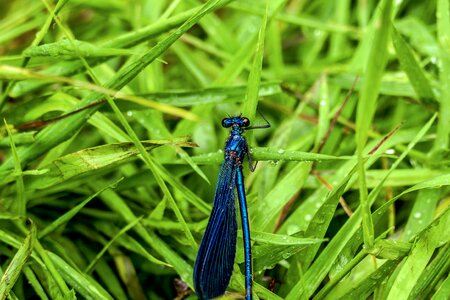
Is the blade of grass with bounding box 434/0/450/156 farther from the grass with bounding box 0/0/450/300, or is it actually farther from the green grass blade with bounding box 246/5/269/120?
the green grass blade with bounding box 246/5/269/120

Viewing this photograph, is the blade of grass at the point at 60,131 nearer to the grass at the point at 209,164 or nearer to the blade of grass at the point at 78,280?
the grass at the point at 209,164

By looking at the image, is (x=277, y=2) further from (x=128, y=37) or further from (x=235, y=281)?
(x=235, y=281)

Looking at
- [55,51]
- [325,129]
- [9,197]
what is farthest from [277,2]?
[9,197]

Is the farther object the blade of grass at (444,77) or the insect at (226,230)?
the blade of grass at (444,77)

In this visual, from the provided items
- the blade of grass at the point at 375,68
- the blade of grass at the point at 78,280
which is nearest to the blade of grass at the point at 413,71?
the blade of grass at the point at 375,68

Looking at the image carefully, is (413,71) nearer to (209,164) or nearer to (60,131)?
(209,164)

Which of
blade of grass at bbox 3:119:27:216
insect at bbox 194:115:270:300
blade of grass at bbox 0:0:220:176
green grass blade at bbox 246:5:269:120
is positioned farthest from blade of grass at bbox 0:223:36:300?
green grass blade at bbox 246:5:269:120
